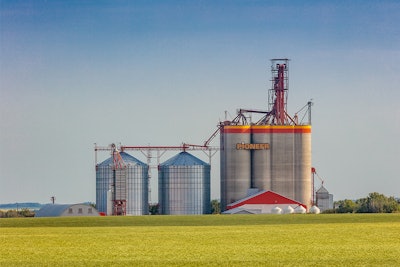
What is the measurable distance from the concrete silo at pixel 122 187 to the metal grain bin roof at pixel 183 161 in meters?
3.62

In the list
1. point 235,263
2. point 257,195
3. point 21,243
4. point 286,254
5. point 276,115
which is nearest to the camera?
point 235,263

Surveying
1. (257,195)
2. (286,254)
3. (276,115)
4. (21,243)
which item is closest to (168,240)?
(21,243)

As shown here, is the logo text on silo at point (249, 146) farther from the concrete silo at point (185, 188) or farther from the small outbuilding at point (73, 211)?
the small outbuilding at point (73, 211)

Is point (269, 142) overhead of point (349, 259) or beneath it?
overhead

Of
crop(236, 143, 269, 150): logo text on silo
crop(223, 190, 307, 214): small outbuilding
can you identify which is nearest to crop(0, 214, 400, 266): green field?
crop(223, 190, 307, 214): small outbuilding

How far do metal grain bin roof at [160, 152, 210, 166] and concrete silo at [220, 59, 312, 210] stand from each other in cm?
379

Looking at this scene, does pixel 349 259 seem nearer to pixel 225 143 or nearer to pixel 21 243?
pixel 21 243

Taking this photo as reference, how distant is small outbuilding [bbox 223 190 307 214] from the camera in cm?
12238

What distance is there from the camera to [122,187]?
422ft

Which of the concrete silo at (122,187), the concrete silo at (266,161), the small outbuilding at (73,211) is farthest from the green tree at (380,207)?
the small outbuilding at (73,211)

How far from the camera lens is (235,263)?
35125mm

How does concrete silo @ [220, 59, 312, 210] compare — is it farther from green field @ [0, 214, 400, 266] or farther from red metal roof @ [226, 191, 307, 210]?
green field @ [0, 214, 400, 266]

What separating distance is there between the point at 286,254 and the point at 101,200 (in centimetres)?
9304

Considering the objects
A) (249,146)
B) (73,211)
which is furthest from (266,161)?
(73,211)
